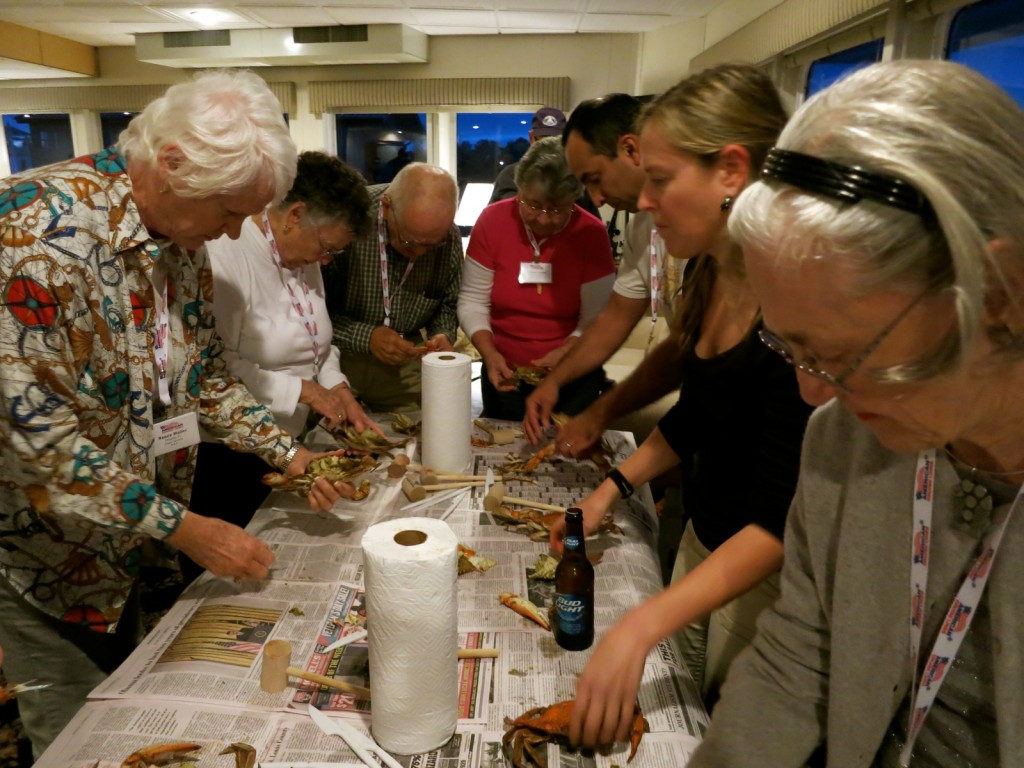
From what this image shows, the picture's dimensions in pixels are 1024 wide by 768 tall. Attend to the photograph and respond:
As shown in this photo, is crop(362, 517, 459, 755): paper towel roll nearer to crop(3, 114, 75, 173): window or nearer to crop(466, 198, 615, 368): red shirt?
crop(466, 198, 615, 368): red shirt

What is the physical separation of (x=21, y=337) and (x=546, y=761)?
114cm

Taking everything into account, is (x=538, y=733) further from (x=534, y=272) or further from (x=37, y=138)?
(x=37, y=138)

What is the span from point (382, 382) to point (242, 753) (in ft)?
6.56

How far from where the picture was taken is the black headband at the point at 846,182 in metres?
0.60

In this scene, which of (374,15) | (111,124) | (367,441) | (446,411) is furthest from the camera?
(111,124)

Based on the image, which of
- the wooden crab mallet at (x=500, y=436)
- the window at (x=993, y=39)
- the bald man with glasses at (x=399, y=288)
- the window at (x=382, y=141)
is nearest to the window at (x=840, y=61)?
the window at (x=993, y=39)

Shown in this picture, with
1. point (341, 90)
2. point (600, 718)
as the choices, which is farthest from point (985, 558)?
point (341, 90)

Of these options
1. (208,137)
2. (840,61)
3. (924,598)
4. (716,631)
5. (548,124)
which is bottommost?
(716,631)

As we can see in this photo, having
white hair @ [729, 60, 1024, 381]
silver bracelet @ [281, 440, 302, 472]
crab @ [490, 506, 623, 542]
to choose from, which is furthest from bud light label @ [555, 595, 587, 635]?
silver bracelet @ [281, 440, 302, 472]

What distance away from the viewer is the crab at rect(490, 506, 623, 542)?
1.65 metres

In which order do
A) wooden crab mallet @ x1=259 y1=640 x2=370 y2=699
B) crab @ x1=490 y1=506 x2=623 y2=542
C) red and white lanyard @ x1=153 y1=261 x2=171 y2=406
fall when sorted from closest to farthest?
wooden crab mallet @ x1=259 y1=640 x2=370 y2=699
red and white lanyard @ x1=153 y1=261 x2=171 y2=406
crab @ x1=490 y1=506 x2=623 y2=542

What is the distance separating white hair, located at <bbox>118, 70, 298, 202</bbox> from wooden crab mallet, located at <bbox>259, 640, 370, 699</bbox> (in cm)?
89

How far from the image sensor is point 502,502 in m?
1.78

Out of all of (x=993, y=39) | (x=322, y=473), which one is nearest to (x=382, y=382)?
(x=322, y=473)
